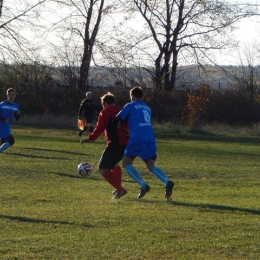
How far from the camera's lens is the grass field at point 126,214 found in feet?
23.9

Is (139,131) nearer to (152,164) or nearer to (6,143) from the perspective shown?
(152,164)

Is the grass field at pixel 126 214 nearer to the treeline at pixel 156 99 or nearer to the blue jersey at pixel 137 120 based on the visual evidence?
the blue jersey at pixel 137 120

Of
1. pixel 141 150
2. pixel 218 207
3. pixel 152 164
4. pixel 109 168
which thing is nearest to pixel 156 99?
pixel 109 168

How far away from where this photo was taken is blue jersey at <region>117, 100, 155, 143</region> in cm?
1090

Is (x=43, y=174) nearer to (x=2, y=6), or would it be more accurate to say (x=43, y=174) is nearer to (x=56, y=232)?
(x=56, y=232)

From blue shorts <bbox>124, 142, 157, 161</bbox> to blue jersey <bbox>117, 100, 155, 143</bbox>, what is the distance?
0.08m

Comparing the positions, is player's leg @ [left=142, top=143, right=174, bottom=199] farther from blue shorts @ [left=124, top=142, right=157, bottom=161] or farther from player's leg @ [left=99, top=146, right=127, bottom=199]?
player's leg @ [left=99, top=146, right=127, bottom=199]

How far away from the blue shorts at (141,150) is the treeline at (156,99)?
29.3m

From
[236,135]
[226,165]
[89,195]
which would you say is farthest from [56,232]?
[236,135]

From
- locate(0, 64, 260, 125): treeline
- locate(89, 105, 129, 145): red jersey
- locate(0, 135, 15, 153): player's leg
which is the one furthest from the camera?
locate(0, 64, 260, 125): treeline

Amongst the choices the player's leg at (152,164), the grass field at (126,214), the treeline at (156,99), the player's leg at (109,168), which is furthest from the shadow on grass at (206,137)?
the player's leg at (152,164)

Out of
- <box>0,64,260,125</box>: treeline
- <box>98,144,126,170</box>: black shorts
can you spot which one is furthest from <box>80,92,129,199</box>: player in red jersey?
<box>0,64,260,125</box>: treeline

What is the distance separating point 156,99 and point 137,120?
30801 mm

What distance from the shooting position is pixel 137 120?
10961mm
